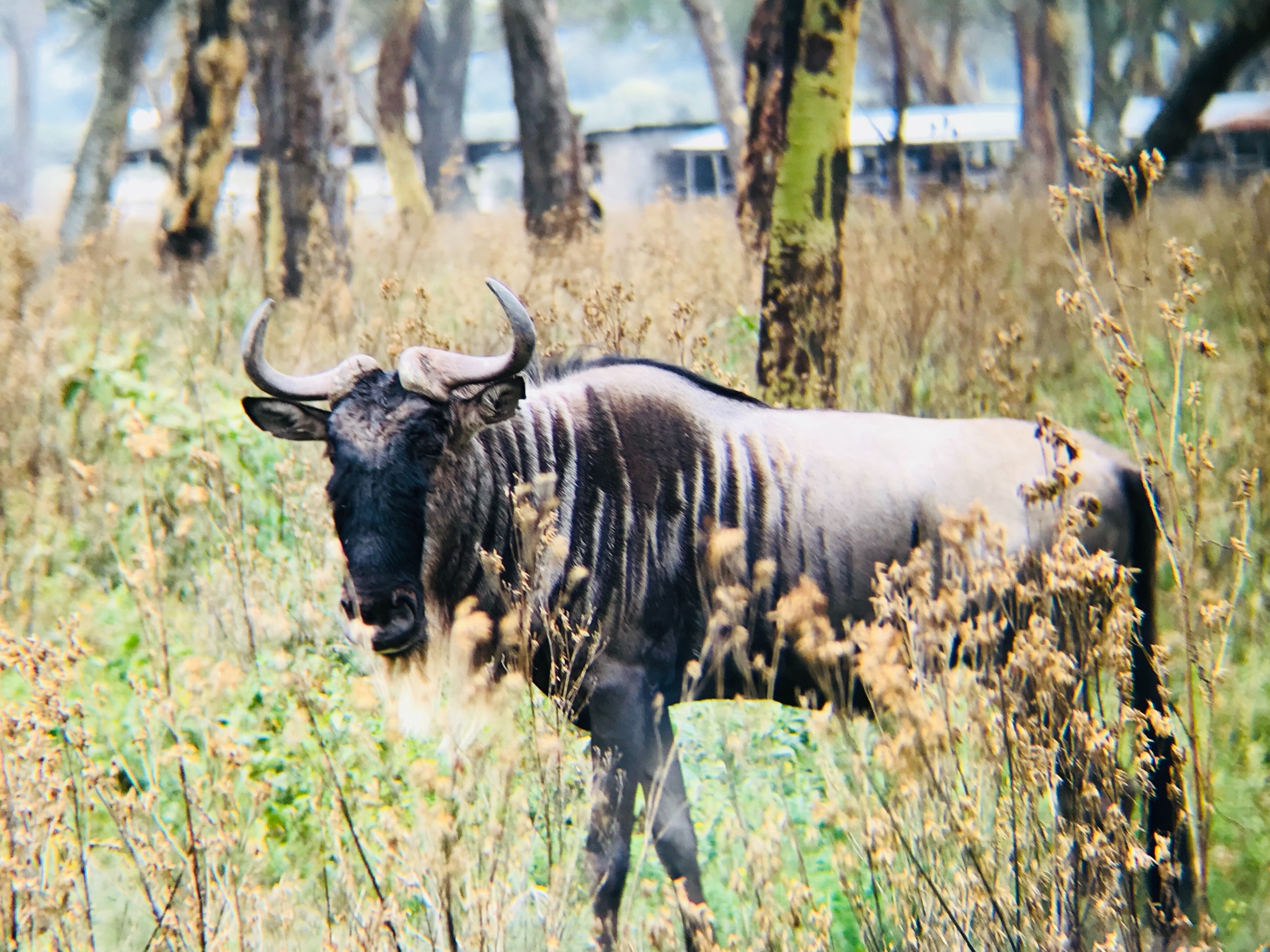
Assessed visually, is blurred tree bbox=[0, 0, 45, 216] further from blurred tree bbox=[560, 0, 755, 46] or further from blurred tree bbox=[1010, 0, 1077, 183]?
blurred tree bbox=[1010, 0, 1077, 183]


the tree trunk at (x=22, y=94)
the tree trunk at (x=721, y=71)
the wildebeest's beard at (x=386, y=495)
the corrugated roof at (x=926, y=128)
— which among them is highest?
the tree trunk at (x=22, y=94)

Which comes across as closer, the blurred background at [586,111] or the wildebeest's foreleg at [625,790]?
the wildebeest's foreleg at [625,790]

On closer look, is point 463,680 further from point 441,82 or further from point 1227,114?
point 1227,114

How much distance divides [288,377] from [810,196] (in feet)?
9.34

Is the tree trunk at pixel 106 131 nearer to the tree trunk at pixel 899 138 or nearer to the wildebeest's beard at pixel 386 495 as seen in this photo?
the tree trunk at pixel 899 138

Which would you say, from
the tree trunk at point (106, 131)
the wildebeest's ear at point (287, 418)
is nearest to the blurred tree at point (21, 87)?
the tree trunk at point (106, 131)

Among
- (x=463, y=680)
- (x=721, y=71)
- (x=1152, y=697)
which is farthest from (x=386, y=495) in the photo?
(x=721, y=71)

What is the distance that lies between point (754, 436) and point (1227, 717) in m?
1.53

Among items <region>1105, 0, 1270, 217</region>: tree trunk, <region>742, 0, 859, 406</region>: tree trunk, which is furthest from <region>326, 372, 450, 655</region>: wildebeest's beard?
<region>1105, 0, 1270, 217</region>: tree trunk

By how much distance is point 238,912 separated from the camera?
223cm

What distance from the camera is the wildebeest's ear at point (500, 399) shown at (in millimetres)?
2822

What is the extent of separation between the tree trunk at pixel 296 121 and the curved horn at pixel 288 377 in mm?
5725

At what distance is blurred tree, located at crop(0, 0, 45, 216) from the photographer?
33125mm

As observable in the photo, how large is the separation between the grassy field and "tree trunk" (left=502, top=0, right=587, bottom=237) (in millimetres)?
3128
